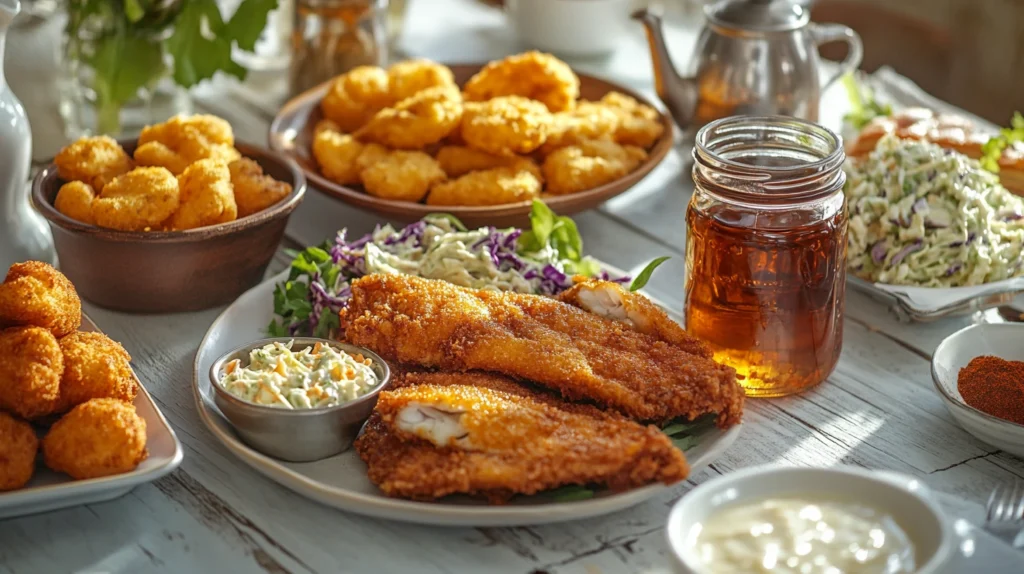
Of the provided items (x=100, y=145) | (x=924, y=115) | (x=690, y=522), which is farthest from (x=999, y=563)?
(x=100, y=145)

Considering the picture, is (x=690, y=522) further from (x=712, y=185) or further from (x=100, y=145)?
(x=100, y=145)

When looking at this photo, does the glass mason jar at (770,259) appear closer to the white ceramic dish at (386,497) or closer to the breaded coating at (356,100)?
the white ceramic dish at (386,497)

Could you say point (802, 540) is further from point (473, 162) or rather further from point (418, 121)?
point (418, 121)

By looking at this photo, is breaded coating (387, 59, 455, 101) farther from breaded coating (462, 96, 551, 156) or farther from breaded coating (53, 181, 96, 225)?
breaded coating (53, 181, 96, 225)

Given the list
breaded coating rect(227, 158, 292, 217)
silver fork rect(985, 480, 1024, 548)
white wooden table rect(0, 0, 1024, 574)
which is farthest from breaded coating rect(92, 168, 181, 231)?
silver fork rect(985, 480, 1024, 548)

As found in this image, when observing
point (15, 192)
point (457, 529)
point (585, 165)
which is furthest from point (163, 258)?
point (585, 165)

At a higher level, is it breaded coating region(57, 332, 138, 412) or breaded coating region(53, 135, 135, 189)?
breaded coating region(53, 135, 135, 189)
